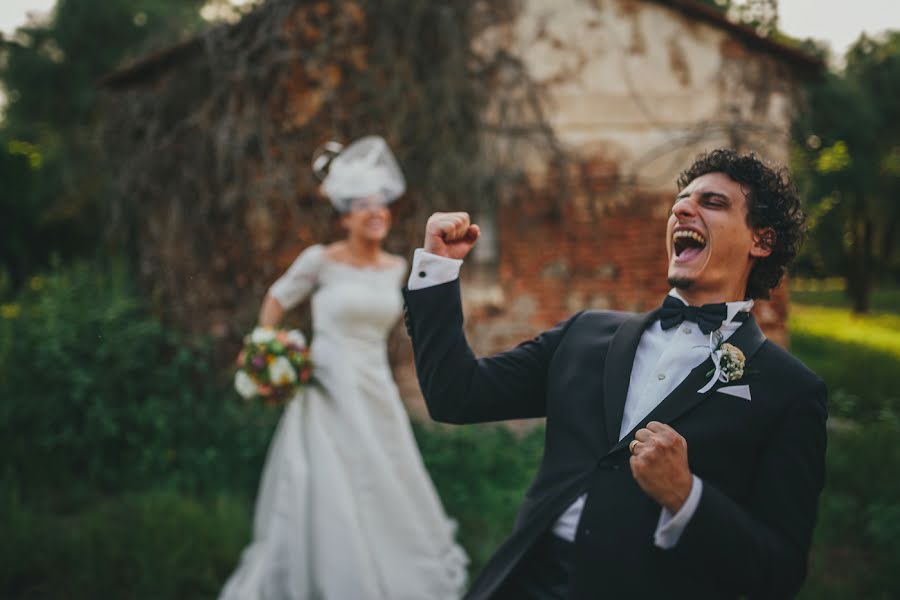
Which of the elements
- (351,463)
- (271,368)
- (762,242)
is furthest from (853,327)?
(762,242)

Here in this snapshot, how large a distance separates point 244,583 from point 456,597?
124cm

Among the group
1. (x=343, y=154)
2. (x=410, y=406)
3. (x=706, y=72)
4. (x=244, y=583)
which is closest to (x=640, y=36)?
(x=706, y=72)

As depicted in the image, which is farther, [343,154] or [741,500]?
[343,154]

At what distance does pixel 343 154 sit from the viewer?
14.3 ft

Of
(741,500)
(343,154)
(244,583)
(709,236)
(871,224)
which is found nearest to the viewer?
(741,500)

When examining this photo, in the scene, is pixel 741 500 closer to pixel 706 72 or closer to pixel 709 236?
pixel 709 236

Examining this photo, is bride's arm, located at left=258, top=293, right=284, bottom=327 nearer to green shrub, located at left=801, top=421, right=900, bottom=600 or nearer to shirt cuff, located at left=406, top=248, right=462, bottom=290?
shirt cuff, located at left=406, top=248, right=462, bottom=290

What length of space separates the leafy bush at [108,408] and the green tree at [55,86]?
5.87m

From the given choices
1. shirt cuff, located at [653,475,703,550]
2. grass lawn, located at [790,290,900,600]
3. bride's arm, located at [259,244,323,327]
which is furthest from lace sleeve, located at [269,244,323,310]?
grass lawn, located at [790,290,900,600]

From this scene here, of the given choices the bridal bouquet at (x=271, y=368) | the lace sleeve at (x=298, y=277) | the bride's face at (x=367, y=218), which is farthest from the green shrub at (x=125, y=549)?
the bride's face at (x=367, y=218)

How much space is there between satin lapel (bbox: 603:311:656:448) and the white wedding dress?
99.5 inches

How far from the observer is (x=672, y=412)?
162cm

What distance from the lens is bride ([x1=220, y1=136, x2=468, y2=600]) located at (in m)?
3.91

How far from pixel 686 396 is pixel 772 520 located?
316 mm
